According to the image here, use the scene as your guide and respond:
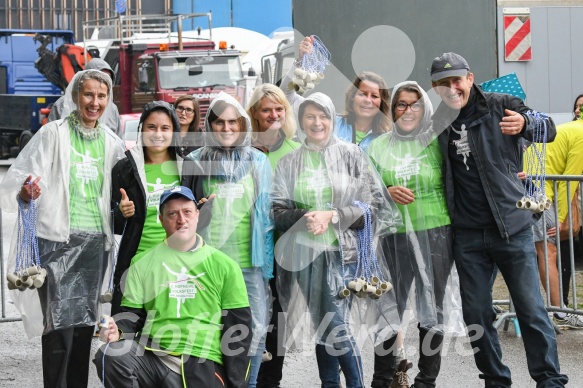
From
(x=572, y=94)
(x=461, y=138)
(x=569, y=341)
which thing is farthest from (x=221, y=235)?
(x=572, y=94)

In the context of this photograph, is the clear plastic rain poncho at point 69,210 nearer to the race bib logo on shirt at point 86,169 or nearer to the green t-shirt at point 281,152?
the race bib logo on shirt at point 86,169

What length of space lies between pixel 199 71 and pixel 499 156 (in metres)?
15.3

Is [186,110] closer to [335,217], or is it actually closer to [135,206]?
[135,206]

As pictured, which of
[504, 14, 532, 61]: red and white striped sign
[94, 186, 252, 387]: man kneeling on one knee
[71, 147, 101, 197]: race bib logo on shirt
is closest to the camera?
[94, 186, 252, 387]: man kneeling on one knee

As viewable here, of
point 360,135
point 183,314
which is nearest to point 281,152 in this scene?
point 360,135

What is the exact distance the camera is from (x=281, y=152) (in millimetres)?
5891

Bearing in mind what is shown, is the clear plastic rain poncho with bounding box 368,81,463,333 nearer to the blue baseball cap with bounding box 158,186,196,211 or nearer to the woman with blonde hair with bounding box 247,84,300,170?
the woman with blonde hair with bounding box 247,84,300,170

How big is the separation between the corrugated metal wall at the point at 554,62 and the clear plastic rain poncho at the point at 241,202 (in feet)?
17.6

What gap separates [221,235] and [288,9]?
2062 centimetres

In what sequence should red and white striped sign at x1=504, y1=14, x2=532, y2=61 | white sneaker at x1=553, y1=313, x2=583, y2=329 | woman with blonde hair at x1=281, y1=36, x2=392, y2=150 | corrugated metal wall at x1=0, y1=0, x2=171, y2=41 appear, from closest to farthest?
woman with blonde hair at x1=281, y1=36, x2=392, y2=150, white sneaker at x1=553, y1=313, x2=583, y2=329, red and white striped sign at x1=504, y1=14, x2=532, y2=61, corrugated metal wall at x1=0, y1=0, x2=171, y2=41

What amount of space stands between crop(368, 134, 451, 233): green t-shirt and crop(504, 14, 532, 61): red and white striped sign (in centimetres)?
446

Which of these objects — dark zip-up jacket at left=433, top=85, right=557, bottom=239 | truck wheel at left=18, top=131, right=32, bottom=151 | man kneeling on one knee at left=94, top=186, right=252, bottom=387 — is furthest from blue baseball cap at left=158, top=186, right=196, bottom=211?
truck wheel at left=18, top=131, right=32, bottom=151

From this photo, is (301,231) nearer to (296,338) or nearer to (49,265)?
(296,338)

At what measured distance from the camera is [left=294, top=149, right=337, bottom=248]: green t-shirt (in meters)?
5.54
